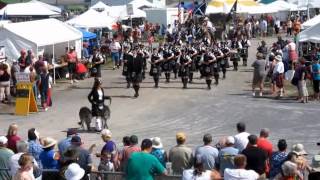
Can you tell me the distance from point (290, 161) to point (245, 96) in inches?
660

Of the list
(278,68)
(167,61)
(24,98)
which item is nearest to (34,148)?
(24,98)

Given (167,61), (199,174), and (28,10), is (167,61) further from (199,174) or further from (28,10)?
(28,10)

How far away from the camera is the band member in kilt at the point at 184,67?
30.2 metres

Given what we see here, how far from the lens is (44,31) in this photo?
32375 millimetres

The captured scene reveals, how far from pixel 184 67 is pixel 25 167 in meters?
19.2

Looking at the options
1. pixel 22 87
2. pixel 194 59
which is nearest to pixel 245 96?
pixel 194 59

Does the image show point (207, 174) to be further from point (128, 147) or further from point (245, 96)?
point (245, 96)

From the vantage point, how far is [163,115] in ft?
80.4

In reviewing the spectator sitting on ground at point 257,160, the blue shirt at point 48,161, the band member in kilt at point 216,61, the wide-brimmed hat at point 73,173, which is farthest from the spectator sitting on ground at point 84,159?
the band member in kilt at point 216,61

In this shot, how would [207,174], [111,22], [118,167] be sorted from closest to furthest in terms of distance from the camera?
[207,174], [118,167], [111,22]

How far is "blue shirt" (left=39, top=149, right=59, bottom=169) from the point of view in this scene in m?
13.1

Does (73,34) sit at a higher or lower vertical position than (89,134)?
higher

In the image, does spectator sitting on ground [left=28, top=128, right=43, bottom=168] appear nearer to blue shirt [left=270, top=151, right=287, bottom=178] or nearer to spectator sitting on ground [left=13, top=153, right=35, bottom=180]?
spectator sitting on ground [left=13, top=153, right=35, bottom=180]

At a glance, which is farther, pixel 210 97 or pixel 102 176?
pixel 210 97
